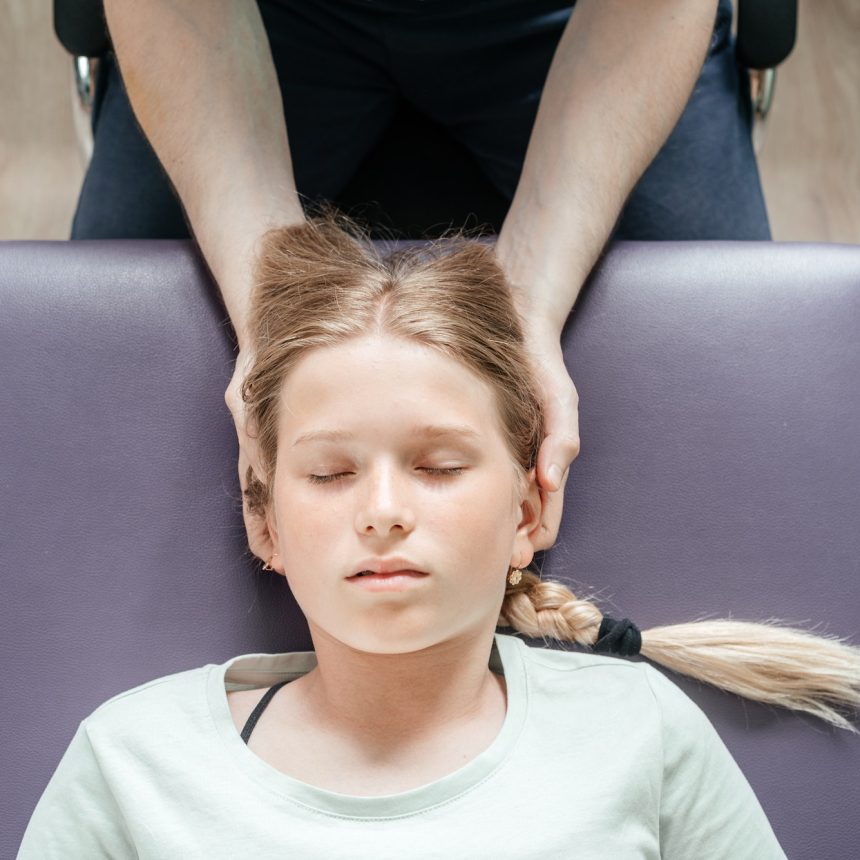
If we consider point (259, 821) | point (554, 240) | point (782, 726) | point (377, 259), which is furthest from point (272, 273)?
point (782, 726)

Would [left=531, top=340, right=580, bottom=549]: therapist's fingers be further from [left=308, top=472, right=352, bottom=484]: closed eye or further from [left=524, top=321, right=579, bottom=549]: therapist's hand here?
[left=308, top=472, right=352, bottom=484]: closed eye

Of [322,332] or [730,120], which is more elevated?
[730,120]

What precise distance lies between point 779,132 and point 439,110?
934 millimetres

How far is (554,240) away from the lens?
1.01 m

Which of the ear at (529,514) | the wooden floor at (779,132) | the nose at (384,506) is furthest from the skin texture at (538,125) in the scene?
the wooden floor at (779,132)

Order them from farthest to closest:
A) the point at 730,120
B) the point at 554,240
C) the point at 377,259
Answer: the point at 730,120
the point at 554,240
the point at 377,259

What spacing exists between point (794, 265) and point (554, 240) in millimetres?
227

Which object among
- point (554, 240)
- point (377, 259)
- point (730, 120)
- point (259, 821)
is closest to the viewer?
point (259, 821)

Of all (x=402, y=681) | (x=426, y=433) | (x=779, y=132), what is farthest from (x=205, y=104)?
(x=779, y=132)

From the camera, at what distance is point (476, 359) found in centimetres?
81

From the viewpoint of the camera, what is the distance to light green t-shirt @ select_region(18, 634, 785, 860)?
2.49ft

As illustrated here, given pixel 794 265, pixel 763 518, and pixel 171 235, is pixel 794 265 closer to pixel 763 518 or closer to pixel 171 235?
pixel 763 518

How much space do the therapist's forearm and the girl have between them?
0.17 meters

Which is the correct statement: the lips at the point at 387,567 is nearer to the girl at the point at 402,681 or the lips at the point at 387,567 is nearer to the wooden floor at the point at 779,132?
the girl at the point at 402,681
